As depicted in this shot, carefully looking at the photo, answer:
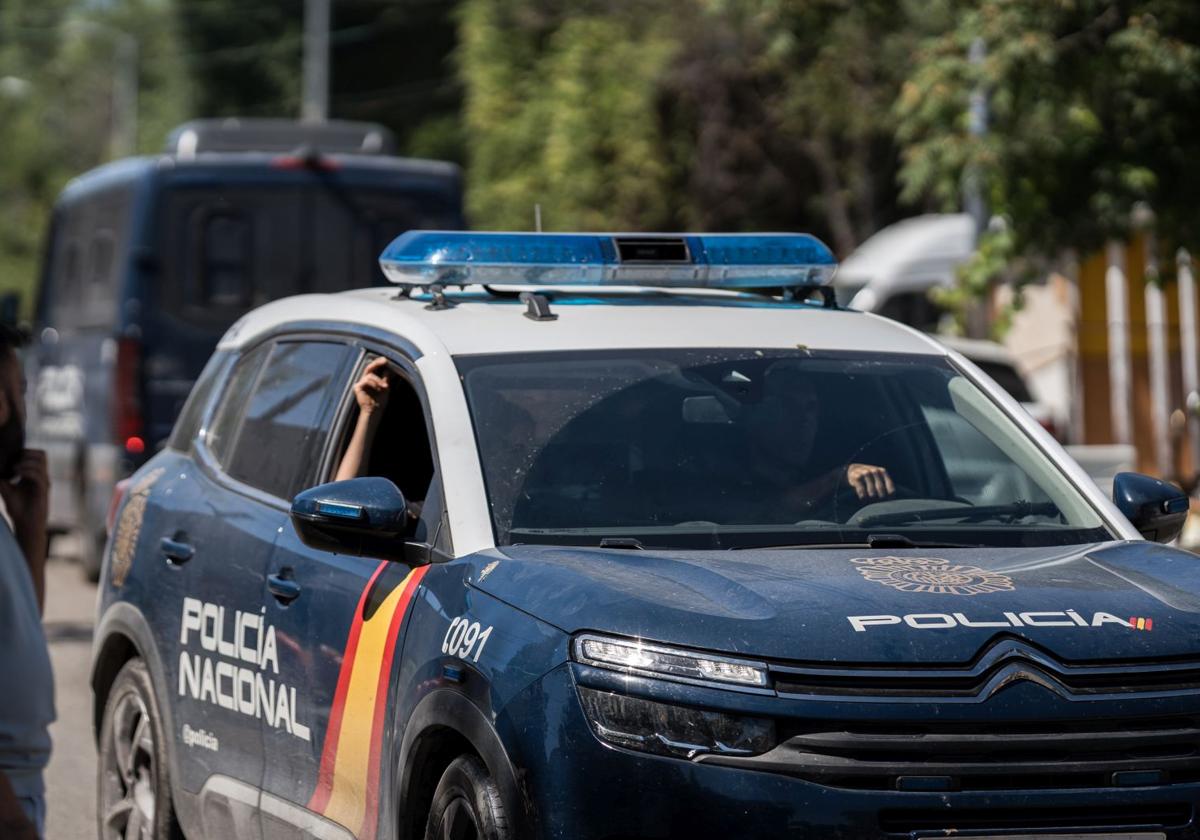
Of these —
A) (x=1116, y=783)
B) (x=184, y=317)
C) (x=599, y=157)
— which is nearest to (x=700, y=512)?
(x=1116, y=783)

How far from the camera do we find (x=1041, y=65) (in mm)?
14047

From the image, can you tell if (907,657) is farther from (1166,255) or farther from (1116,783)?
(1166,255)

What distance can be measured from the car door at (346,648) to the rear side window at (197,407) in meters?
1.14

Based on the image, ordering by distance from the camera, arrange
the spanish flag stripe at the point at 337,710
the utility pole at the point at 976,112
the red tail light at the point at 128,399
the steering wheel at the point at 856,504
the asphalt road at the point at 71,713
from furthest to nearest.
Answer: the utility pole at the point at 976,112 → the red tail light at the point at 128,399 → the asphalt road at the point at 71,713 → the steering wheel at the point at 856,504 → the spanish flag stripe at the point at 337,710

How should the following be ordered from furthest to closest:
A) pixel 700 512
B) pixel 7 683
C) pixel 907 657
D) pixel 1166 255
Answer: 1. pixel 1166 255
2. pixel 700 512
3. pixel 907 657
4. pixel 7 683

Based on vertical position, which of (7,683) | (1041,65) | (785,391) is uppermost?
(1041,65)

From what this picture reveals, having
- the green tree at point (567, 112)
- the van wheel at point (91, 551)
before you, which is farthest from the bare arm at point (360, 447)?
the green tree at point (567, 112)

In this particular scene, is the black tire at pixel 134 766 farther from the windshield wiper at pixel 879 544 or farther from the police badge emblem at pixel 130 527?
the windshield wiper at pixel 879 544

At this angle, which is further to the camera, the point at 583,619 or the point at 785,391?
the point at 785,391

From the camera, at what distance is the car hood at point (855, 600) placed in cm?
413

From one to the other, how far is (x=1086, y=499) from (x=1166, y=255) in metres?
9.80

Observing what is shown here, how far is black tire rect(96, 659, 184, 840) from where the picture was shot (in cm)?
614

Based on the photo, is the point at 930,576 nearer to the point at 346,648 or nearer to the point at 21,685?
the point at 346,648

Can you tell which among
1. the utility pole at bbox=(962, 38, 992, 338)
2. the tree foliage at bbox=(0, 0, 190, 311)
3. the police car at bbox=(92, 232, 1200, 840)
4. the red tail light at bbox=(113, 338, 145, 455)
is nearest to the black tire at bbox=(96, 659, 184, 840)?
the police car at bbox=(92, 232, 1200, 840)
